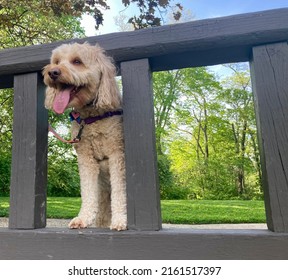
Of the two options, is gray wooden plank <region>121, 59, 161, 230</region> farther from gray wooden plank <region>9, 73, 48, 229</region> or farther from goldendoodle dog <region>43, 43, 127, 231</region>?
gray wooden plank <region>9, 73, 48, 229</region>

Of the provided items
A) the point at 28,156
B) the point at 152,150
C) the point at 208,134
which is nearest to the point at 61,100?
the point at 28,156

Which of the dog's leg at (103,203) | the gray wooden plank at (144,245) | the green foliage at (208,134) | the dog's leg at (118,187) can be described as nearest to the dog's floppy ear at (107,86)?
the dog's leg at (118,187)

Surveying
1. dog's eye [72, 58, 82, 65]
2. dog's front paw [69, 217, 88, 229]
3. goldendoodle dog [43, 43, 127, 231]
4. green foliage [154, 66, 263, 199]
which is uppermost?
green foliage [154, 66, 263, 199]

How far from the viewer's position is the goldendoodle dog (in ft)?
5.28

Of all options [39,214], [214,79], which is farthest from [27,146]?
[214,79]

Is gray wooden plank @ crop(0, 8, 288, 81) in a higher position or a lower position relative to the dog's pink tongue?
higher

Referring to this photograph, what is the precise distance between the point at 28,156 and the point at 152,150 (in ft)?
1.78

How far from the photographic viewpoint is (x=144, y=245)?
127 centimetres

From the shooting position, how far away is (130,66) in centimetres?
145

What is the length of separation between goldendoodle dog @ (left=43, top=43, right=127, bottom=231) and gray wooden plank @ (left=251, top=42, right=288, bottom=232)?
65 cm

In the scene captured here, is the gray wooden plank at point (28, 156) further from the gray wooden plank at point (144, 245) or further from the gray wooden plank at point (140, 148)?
the gray wooden plank at point (140, 148)

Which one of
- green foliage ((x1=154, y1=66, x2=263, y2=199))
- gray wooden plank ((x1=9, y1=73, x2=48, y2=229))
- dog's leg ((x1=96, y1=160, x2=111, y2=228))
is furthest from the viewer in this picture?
green foliage ((x1=154, y1=66, x2=263, y2=199))

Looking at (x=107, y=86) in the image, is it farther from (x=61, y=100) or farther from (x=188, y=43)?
(x=188, y=43)

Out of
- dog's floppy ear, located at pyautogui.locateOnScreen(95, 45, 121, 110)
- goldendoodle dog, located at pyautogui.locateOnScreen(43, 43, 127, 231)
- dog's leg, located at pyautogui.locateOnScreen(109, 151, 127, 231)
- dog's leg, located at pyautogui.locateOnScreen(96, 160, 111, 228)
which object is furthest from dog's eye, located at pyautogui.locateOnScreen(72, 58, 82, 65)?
dog's leg, located at pyautogui.locateOnScreen(96, 160, 111, 228)
